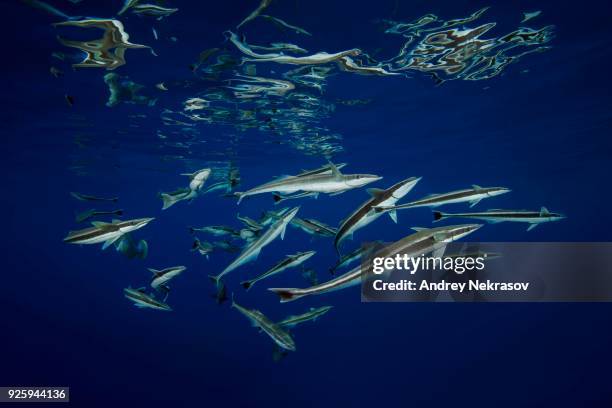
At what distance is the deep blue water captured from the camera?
9.35m

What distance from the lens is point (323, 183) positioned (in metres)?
4.20

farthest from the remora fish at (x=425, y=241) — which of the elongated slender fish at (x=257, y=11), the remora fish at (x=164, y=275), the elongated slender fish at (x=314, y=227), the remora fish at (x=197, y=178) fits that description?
the elongated slender fish at (x=257, y=11)

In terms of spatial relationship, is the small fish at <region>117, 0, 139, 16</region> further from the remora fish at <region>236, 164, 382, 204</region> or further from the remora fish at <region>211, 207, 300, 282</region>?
the remora fish at <region>211, 207, 300, 282</region>

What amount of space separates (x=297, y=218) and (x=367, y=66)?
815 centimetres

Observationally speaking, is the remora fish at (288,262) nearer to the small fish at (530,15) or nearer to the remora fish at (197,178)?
the remora fish at (197,178)

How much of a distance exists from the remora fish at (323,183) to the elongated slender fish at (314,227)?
Answer: 0.88 meters

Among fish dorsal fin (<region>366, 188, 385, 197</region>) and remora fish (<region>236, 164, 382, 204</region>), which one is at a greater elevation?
remora fish (<region>236, 164, 382, 204</region>)

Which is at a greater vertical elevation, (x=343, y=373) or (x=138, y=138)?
(x=138, y=138)

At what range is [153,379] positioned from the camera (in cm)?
1784

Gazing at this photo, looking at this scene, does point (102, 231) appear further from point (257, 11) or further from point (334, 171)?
point (257, 11)

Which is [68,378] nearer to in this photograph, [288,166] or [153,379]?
[153,379]

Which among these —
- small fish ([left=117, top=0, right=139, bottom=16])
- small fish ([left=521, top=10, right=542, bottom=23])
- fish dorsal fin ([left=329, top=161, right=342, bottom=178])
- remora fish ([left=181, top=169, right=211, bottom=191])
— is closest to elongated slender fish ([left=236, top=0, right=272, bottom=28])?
small fish ([left=117, top=0, right=139, bottom=16])

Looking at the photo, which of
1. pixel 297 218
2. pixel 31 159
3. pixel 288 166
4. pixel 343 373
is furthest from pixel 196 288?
pixel 297 218

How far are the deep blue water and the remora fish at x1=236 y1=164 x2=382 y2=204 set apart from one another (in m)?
5.27
